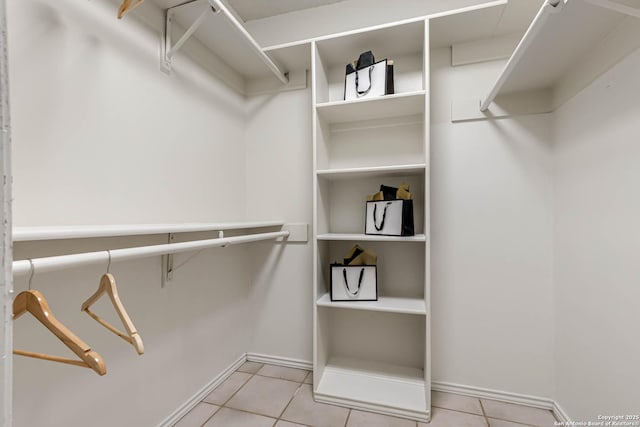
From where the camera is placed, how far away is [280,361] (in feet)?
6.80

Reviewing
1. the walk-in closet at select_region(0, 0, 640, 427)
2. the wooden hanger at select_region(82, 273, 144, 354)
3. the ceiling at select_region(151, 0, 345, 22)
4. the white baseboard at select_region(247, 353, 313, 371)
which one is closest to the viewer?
the wooden hanger at select_region(82, 273, 144, 354)

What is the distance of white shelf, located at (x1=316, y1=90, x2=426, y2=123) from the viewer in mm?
1596

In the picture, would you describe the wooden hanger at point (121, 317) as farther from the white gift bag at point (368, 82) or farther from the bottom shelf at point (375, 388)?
the white gift bag at point (368, 82)

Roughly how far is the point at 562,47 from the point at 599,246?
86cm

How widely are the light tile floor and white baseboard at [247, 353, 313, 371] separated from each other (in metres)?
0.21

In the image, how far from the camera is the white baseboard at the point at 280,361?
202 cm

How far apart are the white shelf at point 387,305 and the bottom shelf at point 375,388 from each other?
15.9 inches

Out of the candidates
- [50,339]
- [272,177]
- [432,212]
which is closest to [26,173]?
[50,339]

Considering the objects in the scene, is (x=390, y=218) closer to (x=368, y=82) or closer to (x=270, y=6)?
(x=368, y=82)

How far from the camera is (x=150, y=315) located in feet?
4.45

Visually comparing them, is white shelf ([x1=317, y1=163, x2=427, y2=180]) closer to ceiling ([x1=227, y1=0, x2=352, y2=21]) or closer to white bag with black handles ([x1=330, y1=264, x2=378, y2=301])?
white bag with black handles ([x1=330, y1=264, x2=378, y2=301])

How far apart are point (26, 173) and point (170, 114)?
2.25 ft

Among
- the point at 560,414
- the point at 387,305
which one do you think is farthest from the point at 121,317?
the point at 560,414

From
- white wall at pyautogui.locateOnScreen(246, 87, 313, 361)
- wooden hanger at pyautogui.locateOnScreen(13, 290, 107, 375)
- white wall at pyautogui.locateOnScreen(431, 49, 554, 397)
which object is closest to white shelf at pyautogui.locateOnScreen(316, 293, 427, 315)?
white wall at pyautogui.locateOnScreen(431, 49, 554, 397)
